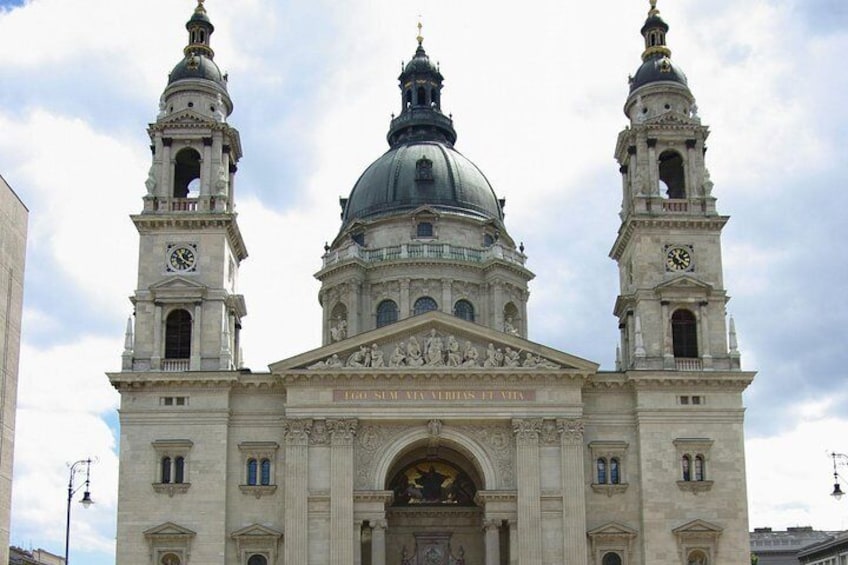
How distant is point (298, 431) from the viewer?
55344 mm

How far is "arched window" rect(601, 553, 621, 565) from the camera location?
181ft

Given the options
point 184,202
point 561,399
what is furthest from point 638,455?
point 184,202

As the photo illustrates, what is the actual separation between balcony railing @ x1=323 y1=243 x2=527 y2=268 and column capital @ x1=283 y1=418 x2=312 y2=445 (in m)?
17.3

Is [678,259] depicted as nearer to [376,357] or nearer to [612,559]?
[612,559]

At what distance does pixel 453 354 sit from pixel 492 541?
7.89 meters

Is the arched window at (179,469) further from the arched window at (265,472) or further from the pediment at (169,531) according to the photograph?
the arched window at (265,472)

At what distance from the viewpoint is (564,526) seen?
54625 millimetres

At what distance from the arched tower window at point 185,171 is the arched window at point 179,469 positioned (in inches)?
Result: 488

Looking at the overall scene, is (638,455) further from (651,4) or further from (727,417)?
(651,4)

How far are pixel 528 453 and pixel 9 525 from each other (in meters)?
23.1

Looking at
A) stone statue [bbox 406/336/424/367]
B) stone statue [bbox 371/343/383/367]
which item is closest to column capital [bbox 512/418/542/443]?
stone statue [bbox 406/336/424/367]

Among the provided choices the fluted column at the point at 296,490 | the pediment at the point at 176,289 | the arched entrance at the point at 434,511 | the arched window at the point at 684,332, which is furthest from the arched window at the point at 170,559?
the arched window at the point at 684,332

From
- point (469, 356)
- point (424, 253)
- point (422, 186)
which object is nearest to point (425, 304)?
point (424, 253)

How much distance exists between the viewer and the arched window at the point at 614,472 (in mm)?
56303
